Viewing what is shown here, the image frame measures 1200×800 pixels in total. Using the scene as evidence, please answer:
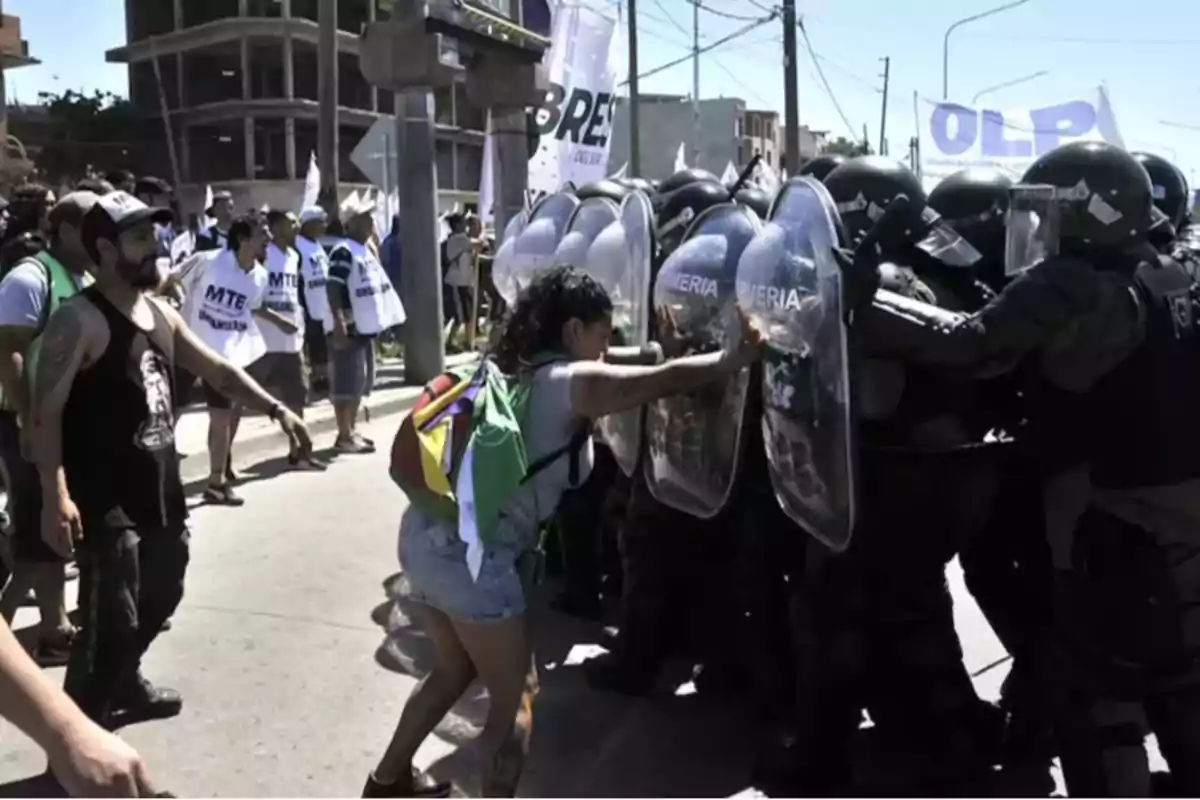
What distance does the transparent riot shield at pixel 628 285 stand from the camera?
439 cm

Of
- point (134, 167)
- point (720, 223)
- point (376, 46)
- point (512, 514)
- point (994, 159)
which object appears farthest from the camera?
point (134, 167)

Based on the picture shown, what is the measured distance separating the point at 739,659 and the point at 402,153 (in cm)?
829

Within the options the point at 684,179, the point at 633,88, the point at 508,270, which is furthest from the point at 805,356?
the point at 633,88

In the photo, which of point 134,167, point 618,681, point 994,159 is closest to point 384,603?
point 618,681

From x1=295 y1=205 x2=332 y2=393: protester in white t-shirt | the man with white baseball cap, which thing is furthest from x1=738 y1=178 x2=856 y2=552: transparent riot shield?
x1=295 y1=205 x2=332 y2=393: protester in white t-shirt

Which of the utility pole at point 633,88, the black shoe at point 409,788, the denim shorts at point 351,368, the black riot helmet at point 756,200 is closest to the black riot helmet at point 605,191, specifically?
the black riot helmet at point 756,200

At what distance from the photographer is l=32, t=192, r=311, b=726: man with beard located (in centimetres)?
397

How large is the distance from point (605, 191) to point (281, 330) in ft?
10.4

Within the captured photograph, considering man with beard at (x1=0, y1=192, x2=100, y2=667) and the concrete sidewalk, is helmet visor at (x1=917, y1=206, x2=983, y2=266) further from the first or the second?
the concrete sidewalk

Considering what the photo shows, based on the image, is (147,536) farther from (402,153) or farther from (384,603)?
(402,153)

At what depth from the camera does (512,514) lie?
3.33 meters

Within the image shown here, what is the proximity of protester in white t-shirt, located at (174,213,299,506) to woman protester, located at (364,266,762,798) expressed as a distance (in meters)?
4.71

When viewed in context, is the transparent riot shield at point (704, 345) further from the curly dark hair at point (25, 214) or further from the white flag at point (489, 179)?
→ the white flag at point (489, 179)

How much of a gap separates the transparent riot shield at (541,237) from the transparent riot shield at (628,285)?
109 cm
